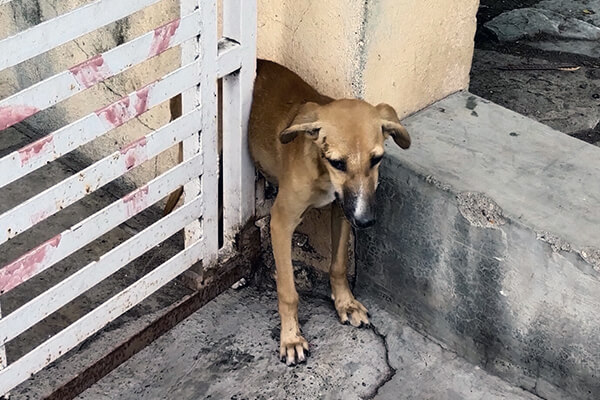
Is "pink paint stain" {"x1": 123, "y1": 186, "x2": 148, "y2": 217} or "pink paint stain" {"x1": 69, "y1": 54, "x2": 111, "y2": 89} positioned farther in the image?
"pink paint stain" {"x1": 123, "y1": 186, "x2": 148, "y2": 217}

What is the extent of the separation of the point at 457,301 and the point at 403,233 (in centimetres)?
38

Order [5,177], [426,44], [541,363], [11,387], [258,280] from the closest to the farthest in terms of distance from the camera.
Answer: [5,177] < [11,387] < [541,363] < [426,44] < [258,280]

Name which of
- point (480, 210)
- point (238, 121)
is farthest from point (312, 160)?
point (480, 210)

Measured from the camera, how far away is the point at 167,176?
416cm

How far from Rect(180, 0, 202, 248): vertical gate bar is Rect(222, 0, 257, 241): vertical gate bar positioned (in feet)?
0.61

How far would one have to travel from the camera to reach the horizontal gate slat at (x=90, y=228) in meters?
3.64

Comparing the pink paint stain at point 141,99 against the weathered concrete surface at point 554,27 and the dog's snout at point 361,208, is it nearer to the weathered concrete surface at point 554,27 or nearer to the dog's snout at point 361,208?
the dog's snout at point 361,208

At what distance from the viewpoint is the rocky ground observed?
5.32 meters

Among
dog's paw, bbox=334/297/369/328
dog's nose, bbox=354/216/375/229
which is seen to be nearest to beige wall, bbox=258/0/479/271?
dog's paw, bbox=334/297/369/328

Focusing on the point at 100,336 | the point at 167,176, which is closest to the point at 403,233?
the point at 167,176

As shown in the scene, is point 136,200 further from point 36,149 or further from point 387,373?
point 387,373

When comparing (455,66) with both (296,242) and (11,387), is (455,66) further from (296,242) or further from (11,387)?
(11,387)

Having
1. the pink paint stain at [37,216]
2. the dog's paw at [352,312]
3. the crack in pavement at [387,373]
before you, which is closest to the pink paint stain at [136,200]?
the pink paint stain at [37,216]

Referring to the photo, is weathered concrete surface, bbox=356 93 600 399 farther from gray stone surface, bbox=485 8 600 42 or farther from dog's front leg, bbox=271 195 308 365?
gray stone surface, bbox=485 8 600 42
